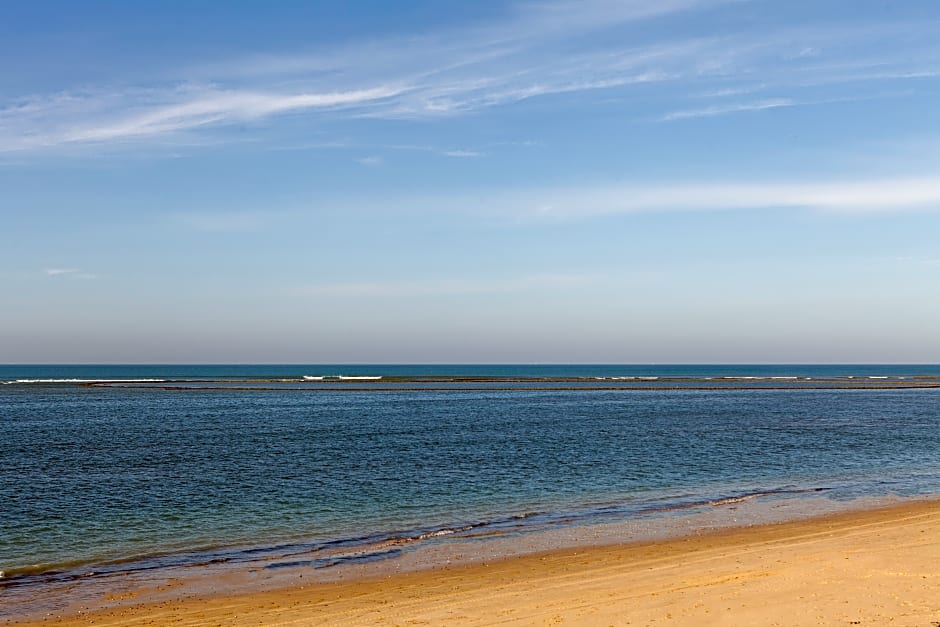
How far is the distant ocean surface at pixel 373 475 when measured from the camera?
22.9 m

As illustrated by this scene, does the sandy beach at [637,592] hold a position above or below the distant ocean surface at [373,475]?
above

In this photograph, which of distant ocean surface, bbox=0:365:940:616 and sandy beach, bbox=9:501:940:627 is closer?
sandy beach, bbox=9:501:940:627

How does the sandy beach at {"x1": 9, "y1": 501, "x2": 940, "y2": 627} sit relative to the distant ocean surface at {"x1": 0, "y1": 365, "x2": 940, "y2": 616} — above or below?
above

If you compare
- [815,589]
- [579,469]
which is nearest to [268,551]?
[815,589]

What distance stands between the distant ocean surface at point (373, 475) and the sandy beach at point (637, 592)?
3692 mm

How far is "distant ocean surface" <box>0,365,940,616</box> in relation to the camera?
22.9 m

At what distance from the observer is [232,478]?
1374 inches

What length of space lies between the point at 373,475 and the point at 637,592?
20884 mm

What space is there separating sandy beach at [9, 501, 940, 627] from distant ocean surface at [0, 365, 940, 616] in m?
3.69

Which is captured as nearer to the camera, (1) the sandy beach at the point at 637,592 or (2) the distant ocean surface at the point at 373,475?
(1) the sandy beach at the point at 637,592

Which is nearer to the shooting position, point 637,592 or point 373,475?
point 637,592

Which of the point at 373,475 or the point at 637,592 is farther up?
the point at 637,592

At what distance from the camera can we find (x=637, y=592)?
15953 millimetres

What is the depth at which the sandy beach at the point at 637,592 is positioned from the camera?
1423 centimetres
